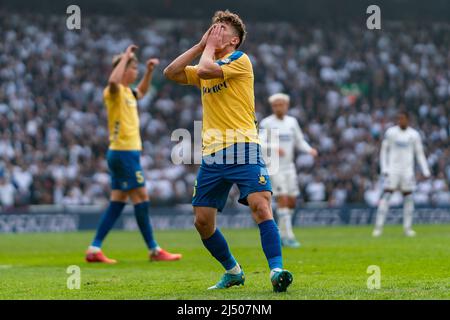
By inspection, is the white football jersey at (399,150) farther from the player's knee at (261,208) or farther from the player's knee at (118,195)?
the player's knee at (261,208)

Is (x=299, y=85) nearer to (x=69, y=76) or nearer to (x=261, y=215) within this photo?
(x=69, y=76)

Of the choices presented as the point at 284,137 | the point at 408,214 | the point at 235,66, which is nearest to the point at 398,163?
the point at 408,214

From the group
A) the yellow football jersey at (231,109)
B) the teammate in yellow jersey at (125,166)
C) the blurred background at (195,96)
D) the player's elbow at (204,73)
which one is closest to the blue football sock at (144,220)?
the teammate in yellow jersey at (125,166)

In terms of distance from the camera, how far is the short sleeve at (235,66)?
8.48 metres

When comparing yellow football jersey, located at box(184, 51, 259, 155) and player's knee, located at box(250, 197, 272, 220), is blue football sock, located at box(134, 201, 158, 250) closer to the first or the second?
yellow football jersey, located at box(184, 51, 259, 155)

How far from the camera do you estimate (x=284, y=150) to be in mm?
17328

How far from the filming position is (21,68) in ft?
105

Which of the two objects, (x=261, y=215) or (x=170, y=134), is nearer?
(x=261, y=215)

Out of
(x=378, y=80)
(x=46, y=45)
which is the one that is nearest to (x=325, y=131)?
(x=378, y=80)

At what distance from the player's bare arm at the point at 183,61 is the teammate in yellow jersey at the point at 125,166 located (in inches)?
179

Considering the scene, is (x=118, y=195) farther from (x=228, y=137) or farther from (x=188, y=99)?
(x=188, y=99)
